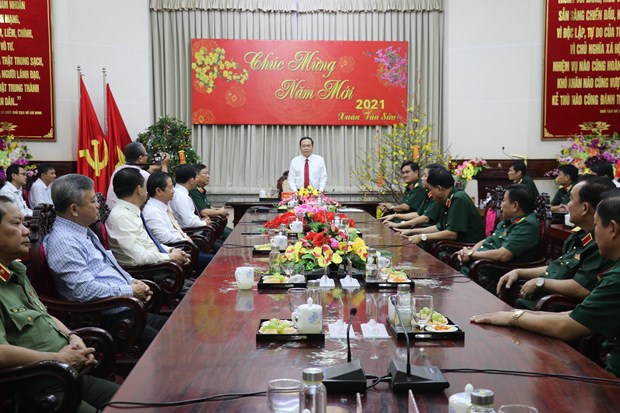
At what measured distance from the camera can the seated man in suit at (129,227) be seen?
379 centimetres

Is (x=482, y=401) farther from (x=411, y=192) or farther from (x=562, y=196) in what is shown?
(x=562, y=196)

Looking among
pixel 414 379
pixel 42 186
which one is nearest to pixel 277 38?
pixel 42 186

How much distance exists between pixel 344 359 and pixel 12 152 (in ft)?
23.3

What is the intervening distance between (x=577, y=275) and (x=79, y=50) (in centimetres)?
705

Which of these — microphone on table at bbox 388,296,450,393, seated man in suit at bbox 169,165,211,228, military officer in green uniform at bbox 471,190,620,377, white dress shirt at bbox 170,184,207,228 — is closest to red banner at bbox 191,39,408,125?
seated man in suit at bbox 169,165,211,228

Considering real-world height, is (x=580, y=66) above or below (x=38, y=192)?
above

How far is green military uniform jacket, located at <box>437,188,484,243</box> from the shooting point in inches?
202

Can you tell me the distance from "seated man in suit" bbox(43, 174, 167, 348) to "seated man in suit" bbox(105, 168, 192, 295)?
1.86ft

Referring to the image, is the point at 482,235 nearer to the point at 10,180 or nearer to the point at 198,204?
the point at 198,204

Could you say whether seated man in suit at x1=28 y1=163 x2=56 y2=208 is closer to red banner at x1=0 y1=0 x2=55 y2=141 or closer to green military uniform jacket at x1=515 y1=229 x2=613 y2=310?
red banner at x1=0 y1=0 x2=55 y2=141

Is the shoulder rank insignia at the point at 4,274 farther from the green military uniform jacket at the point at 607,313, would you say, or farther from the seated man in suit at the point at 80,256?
the green military uniform jacket at the point at 607,313

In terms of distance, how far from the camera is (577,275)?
3.06m

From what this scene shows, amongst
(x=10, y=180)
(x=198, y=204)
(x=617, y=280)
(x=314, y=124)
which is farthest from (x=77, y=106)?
(x=617, y=280)

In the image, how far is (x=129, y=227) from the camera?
385 cm
